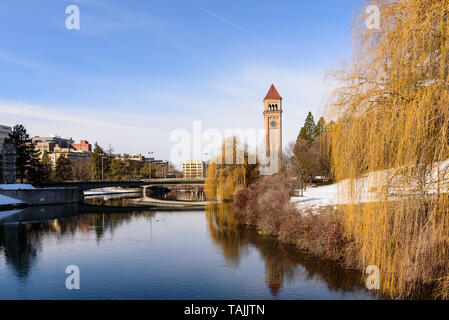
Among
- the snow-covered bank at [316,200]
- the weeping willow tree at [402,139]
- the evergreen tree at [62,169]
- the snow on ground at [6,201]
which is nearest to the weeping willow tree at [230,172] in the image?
the snow-covered bank at [316,200]

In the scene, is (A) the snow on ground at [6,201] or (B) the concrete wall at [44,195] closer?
(A) the snow on ground at [6,201]

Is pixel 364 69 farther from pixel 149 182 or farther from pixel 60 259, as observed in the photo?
pixel 149 182

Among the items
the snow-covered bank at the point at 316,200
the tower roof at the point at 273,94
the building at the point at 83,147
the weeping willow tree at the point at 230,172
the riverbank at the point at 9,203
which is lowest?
the riverbank at the point at 9,203

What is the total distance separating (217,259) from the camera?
2094 centimetres

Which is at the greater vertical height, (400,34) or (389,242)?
(400,34)

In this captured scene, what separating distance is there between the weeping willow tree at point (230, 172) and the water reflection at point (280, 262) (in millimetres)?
18314

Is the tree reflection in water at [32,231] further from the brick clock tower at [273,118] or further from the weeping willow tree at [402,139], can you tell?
the brick clock tower at [273,118]

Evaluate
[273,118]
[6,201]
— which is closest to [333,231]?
[6,201]

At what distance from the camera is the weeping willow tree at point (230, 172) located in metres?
49.0

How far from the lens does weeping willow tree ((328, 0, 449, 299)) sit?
909 cm

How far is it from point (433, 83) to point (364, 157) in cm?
295

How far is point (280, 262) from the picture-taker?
20.0 metres

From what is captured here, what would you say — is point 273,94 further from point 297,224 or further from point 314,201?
point 297,224
